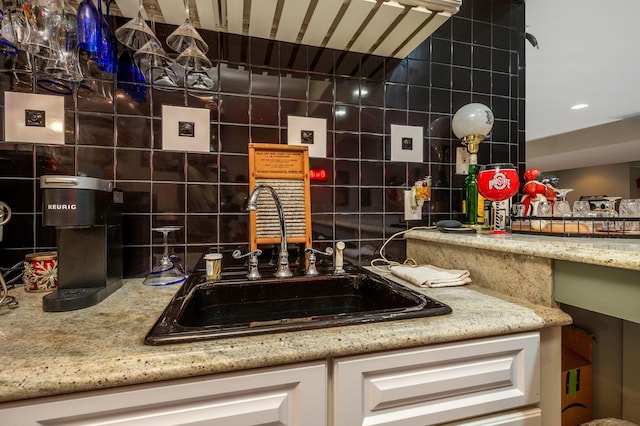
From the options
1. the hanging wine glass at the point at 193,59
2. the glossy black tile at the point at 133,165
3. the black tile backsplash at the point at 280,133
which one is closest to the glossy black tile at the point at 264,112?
the black tile backsplash at the point at 280,133

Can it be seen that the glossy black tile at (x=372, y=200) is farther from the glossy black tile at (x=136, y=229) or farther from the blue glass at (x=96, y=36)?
the blue glass at (x=96, y=36)

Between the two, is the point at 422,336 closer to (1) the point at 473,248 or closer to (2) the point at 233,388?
(2) the point at 233,388

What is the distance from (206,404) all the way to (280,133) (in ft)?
3.35

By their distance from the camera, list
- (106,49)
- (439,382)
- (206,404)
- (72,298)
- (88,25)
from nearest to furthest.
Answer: (206,404) < (439,382) < (72,298) < (88,25) < (106,49)

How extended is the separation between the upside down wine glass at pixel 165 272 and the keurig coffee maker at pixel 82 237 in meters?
0.11

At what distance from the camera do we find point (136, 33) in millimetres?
976

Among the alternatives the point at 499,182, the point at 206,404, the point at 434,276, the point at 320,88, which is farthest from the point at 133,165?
the point at 499,182

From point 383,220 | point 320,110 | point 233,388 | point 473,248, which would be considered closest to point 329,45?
point 320,110

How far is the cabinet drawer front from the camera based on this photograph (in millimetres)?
625

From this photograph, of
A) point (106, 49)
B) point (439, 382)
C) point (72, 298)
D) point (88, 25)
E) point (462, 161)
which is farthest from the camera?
point (462, 161)

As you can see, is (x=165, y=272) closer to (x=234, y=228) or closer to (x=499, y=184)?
(x=234, y=228)

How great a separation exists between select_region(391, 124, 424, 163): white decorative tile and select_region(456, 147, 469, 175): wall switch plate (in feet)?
0.69

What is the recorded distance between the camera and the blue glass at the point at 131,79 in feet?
3.70

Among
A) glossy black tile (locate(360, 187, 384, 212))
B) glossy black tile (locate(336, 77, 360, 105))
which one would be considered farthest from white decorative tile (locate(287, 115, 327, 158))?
glossy black tile (locate(360, 187, 384, 212))
